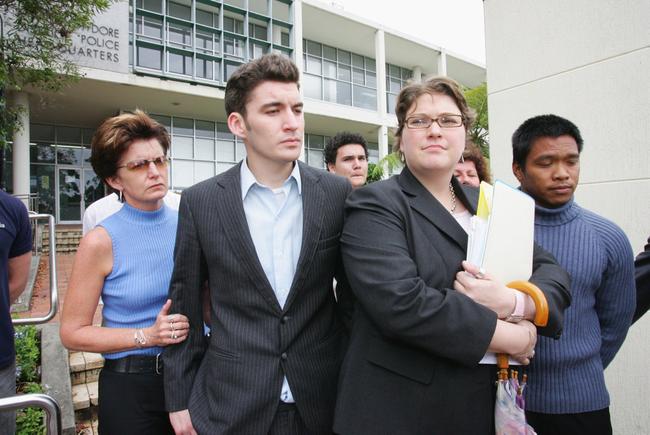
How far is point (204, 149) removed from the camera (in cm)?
1552

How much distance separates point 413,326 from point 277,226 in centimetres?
67

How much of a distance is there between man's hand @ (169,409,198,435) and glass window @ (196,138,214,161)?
14.8m

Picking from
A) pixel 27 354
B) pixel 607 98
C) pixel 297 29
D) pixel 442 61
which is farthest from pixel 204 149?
pixel 607 98

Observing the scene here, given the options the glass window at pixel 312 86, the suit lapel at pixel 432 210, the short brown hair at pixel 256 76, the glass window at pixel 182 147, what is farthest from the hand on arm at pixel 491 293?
the glass window at pixel 312 86

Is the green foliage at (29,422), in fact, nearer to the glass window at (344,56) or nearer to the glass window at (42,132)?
the glass window at (42,132)

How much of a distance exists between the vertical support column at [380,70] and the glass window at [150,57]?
912 cm

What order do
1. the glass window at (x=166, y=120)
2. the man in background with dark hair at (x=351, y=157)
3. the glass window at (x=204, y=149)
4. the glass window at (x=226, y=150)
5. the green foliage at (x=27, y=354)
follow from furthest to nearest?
1. the glass window at (x=226, y=150)
2. the glass window at (x=204, y=149)
3. the glass window at (x=166, y=120)
4. the man in background with dark hair at (x=351, y=157)
5. the green foliage at (x=27, y=354)

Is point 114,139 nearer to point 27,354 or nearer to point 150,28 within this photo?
point 27,354

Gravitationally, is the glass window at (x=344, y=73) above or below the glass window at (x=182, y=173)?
above

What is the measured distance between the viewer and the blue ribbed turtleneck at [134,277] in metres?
1.76

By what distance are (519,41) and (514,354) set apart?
3.42 metres

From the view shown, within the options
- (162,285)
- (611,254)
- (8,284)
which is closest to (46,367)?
(8,284)

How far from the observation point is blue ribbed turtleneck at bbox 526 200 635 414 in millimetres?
1614

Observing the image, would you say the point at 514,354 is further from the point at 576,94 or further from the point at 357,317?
the point at 576,94
